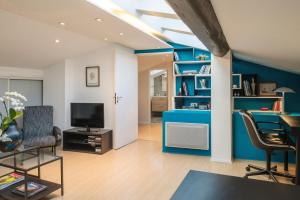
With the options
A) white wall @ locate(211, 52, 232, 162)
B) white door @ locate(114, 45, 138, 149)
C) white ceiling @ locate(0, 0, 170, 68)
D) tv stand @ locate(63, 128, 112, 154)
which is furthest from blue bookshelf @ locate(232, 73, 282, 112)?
tv stand @ locate(63, 128, 112, 154)

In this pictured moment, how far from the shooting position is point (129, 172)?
3.56m

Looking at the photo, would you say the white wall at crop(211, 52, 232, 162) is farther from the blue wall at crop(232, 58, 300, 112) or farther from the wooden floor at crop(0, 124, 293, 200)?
the blue wall at crop(232, 58, 300, 112)

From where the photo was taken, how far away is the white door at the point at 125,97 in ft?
16.1

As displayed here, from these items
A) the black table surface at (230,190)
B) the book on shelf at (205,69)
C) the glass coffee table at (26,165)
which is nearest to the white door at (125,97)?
the book on shelf at (205,69)

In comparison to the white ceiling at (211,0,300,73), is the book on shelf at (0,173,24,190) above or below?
Result: below

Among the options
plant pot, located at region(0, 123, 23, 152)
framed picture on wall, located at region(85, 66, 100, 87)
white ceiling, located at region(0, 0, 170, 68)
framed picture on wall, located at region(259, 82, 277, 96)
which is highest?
white ceiling, located at region(0, 0, 170, 68)

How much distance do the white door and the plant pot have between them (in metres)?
2.42

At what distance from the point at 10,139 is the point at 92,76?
2781 millimetres

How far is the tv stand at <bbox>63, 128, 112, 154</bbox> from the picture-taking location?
464 cm

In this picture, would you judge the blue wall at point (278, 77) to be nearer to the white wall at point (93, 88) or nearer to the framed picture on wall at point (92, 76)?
the white wall at point (93, 88)

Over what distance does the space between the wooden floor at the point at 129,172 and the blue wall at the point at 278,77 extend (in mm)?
1982

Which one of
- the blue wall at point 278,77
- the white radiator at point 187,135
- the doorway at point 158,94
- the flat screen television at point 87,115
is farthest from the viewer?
the doorway at point 158,94

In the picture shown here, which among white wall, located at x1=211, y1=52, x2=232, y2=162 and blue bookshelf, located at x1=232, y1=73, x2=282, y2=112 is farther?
blue bookshelf, located at x1=232, y1=73, x2=282, y2=112

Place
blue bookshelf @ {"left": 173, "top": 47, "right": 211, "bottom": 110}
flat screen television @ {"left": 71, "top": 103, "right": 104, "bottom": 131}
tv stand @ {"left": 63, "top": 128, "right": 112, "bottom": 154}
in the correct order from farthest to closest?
blue bookshelf @ {"left": 173, "top": 47, "right": 211, "bottom": 110}, flat screen television @ {"left": 71, "top": 103, "right": 104, "bottom": 131}, tv stand @ {"left": 63, "top": 128, "right": 112, "bottom": 154}
